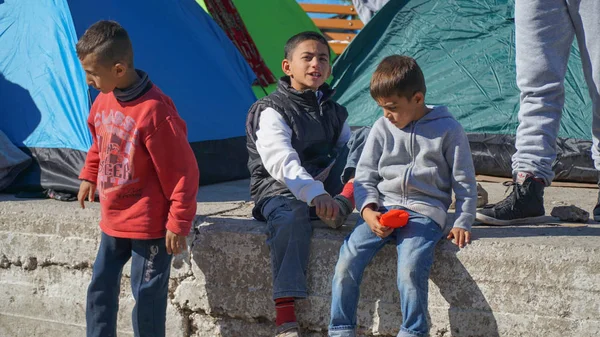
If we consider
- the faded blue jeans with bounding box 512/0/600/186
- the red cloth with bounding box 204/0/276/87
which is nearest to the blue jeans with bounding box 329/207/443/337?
the faded blue jeans with bounding box 512/0/600/186

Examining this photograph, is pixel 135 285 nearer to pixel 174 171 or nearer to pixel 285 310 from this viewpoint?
pixel 174 171

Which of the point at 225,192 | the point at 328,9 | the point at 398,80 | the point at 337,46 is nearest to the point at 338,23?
the point at 328,9

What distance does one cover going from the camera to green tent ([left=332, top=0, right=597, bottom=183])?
447 centimetres

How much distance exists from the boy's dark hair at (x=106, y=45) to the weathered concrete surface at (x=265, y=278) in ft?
2.45

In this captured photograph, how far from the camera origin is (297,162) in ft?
10.1

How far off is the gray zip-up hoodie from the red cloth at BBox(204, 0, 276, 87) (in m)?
3.28

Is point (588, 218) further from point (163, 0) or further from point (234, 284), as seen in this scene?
point (163, 0)

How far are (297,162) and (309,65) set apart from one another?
41 cm

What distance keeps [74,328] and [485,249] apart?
1.72m

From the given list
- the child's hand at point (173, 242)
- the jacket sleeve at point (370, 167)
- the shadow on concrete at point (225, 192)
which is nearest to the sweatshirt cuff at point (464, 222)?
the jacket sleeve at point (370, 167)

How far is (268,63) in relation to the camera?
652 cm

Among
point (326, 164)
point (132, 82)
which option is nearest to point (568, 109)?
point (326, 164)

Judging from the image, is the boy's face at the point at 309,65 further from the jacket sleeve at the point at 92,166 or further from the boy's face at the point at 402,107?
the jacket sleeve at the point at 92,166

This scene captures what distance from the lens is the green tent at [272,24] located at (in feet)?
21.6
